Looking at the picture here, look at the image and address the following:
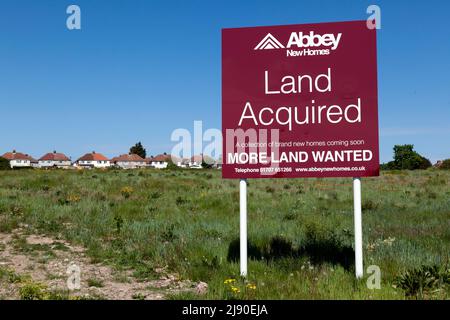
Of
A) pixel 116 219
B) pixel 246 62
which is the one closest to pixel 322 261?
pixel 246 62

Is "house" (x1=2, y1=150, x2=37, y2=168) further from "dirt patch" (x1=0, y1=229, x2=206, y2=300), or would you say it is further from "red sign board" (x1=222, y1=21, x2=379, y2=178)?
"red sign board" (x1=222, y1=21, x2=379, y2=178)

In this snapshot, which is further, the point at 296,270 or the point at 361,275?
the point at 296,270

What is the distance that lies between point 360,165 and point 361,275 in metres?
1.75

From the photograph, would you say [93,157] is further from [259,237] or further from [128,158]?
[259,237]

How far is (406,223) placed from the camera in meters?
11.4

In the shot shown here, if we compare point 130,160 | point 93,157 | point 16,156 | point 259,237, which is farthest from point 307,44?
point 16,156

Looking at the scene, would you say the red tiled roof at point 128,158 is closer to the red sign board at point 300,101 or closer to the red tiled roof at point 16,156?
the red tiled roof at point 16,156

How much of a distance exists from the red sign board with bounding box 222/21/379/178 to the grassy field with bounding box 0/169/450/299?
172cm

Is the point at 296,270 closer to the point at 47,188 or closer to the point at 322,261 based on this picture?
the point at 322,261

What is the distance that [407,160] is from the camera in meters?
117

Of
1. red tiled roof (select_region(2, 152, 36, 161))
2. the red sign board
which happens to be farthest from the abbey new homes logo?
red tiled roof (select_region(2, 152, 36, 161))

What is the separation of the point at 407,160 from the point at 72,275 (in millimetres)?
122336

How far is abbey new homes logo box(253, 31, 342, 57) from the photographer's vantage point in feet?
22.2
